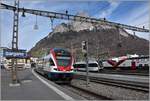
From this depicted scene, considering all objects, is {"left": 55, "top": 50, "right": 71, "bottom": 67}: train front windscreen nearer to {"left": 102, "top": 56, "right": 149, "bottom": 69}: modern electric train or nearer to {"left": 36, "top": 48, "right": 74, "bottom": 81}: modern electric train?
{"left": 36, "top": 48, "right": 74, "bottom": 81}: modern electric train

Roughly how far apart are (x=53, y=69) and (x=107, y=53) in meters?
79.5

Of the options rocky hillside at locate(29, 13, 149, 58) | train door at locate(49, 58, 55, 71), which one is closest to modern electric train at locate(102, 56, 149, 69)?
rocky hillside at locate(29, 13, 149, 58)

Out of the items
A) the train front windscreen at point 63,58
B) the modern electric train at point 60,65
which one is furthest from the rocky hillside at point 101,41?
the modern electric train at point 60,65

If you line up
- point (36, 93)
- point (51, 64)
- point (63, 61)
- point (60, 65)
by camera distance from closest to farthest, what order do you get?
point (36, 93)
point (60, 65)
point (63, 61)
point (51, 64)

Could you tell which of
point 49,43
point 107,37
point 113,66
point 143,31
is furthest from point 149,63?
point 49,43

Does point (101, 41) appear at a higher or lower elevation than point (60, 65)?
higher

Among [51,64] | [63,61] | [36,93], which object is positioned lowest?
[36,93]

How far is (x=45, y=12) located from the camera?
41.5m

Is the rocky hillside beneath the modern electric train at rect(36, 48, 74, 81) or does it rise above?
above

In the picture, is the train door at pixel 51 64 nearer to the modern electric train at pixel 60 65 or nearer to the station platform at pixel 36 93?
the modern electric train at pixel 60 65

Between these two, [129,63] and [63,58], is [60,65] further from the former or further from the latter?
[129,63]

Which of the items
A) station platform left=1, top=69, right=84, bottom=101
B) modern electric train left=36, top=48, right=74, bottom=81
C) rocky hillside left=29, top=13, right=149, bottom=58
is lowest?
station platform left=1, top=69, right=84, bottom=101

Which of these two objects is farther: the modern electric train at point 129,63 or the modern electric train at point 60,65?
the modern electric train at point 129,63

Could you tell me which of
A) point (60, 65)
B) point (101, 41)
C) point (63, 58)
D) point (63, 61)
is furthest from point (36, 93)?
point (101, 41)
